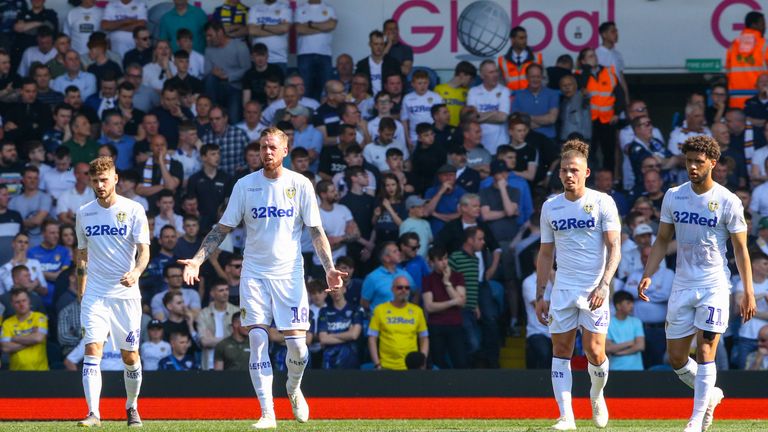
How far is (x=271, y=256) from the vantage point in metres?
10.4

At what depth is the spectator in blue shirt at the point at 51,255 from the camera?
16719mm

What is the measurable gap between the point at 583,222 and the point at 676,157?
27.2 feet

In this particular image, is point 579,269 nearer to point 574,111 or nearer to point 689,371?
point 689,371

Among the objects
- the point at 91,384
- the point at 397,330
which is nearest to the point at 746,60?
the point at 397,330

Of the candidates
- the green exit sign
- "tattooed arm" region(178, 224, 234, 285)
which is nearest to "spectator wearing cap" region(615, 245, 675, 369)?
the green exit sign

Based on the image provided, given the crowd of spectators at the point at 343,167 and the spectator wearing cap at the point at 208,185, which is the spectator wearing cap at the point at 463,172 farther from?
the spectator wearing cap at the point at 208,185

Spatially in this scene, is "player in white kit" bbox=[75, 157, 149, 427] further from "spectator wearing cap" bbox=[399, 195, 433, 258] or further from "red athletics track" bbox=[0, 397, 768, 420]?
"spectator wearing cap" bbox=[399, 195, 433, 258]

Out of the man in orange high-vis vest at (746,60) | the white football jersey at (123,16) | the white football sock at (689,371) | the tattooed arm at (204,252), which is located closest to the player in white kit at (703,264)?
the white football sock at (689,371)

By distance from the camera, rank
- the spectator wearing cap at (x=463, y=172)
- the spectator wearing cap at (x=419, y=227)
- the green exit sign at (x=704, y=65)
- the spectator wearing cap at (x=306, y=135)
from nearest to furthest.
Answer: the spectator wearing cap at (x=419, y=227)
the spectator wearing cap at (x=463, y=172)
the spectator wearing cap at (x=306, y=135)
the green exit sign at (x=704, y=65)

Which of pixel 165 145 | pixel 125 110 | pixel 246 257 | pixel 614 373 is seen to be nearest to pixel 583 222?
pixel 246 257

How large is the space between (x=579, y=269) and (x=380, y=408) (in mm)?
4411

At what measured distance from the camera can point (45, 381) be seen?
594 inches

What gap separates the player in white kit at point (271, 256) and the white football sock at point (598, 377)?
219 cm

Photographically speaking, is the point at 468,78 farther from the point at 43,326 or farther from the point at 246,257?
the point at 246,257
